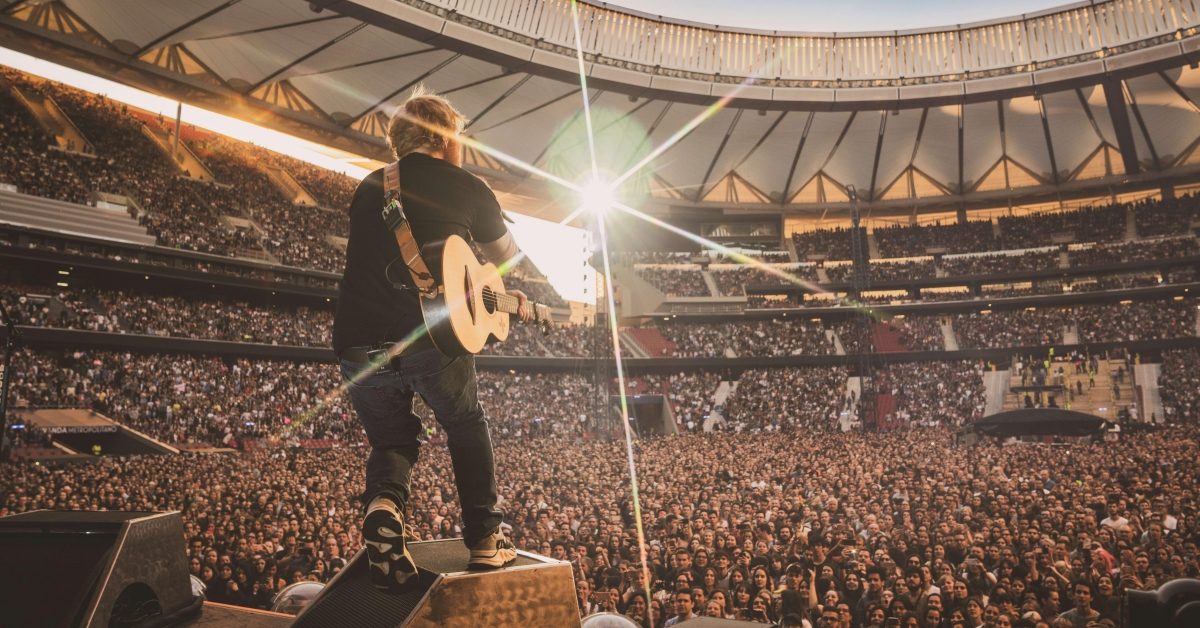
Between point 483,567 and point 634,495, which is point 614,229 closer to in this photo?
point 634,495

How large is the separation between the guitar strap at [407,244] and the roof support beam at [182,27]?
70.3ft

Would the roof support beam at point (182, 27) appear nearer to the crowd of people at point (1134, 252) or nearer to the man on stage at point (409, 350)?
the man on stage at point (409, 350)

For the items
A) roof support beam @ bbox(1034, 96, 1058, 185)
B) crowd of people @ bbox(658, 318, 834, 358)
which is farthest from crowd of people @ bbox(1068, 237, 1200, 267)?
crowd of people @ bbox(658, 318, 834, 358)

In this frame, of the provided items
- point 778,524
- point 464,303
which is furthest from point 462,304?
point 778,524

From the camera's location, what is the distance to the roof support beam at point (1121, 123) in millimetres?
27031

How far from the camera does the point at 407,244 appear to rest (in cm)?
220

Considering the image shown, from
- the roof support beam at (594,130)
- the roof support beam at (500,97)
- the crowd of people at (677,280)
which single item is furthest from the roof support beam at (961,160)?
the roof support beam at (500,97)

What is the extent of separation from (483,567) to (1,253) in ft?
84.9

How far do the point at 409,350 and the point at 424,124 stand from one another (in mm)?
805

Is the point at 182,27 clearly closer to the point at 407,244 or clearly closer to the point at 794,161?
the point at 407,244

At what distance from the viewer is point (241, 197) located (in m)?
31.0

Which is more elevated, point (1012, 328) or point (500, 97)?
point (500, 97)

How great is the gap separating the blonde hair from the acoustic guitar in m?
0.41

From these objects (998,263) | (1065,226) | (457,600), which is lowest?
(457,600)
